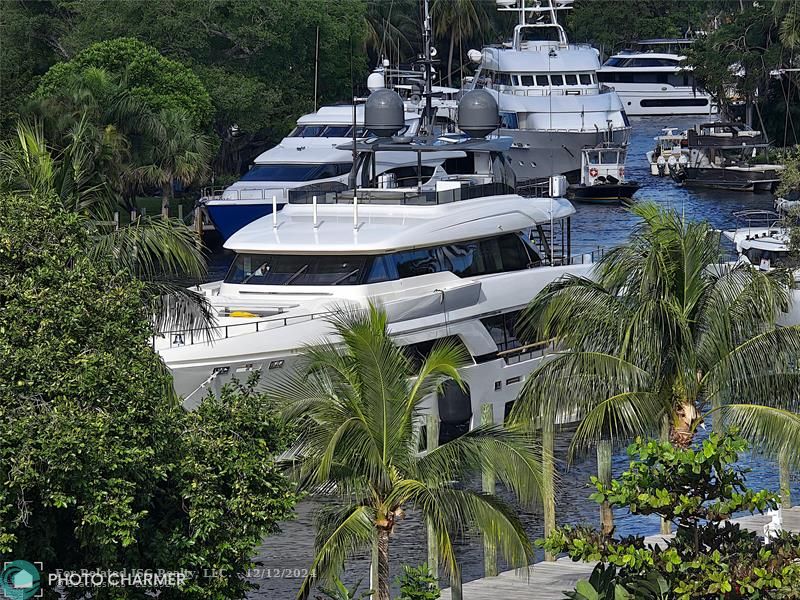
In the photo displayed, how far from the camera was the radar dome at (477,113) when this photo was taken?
37.0 meters

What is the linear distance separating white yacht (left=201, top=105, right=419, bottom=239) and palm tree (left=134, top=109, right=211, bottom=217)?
5.59ft

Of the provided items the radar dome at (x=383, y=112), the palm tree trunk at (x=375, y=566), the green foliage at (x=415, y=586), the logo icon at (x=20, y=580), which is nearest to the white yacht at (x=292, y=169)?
the radar dome at (x=383, y=112)

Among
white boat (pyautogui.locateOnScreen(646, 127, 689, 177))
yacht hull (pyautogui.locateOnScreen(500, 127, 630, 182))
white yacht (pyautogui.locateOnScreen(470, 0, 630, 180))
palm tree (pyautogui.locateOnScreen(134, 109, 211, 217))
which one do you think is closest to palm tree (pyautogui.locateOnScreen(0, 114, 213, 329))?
palm tree (pyautogui.locateOnScreen(134, 109, 211, 217))

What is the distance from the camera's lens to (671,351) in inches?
786

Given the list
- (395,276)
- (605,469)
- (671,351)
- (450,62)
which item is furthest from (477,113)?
(450,62)

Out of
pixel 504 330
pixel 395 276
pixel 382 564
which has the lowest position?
pixel 382 564

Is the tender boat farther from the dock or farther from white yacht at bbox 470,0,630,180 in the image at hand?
the dock

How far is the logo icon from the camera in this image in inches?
611

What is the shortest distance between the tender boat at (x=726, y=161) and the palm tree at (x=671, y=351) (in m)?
56.6

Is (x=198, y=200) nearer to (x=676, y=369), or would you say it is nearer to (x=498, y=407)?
(x=498, y=407)

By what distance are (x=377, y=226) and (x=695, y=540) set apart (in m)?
15.9

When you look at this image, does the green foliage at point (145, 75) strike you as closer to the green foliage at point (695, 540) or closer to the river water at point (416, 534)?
the river water at point (416, 534)

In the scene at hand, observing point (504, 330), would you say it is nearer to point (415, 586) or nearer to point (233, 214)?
point (415, 586)

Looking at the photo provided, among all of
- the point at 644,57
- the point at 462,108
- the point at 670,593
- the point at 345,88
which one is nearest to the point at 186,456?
the point at 670,593
